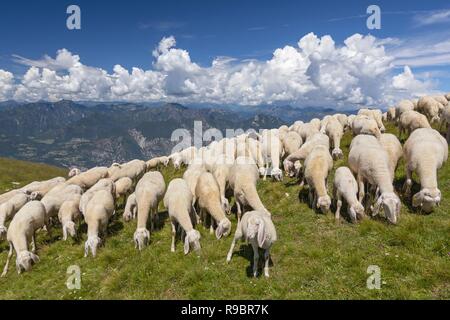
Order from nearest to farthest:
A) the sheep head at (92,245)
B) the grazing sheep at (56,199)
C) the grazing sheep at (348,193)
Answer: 1. the grazing sheep at (348,193)
2. the sheep head at (92,245)
3. the grazing sheep at (56,199)

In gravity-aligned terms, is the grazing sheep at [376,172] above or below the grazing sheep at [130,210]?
above

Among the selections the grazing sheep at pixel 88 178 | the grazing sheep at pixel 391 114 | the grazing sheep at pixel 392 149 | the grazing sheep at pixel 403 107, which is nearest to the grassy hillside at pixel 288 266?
the grazing sheep at pixel 392 149

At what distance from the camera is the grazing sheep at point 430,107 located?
1256 inches

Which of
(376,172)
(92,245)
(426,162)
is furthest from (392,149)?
(92,245)

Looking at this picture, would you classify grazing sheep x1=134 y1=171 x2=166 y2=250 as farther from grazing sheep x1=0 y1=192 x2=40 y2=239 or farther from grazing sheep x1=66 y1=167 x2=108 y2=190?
grazing sheep x1=66 y1=167 x2=108 y2=190

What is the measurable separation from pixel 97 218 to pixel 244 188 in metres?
8.44

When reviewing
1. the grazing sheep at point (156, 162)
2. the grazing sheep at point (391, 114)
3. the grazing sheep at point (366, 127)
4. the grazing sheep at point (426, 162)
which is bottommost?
the grazing sheep at point (156, 162)

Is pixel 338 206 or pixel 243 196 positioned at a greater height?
pixel 243 196

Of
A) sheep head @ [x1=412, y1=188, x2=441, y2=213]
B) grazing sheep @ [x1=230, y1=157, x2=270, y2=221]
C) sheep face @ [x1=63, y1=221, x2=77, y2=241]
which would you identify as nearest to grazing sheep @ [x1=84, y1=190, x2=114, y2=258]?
sheep face @ [x1=63, y1=221, x2=77, y2=241]

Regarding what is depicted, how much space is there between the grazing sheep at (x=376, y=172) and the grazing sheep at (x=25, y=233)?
57.0 feet

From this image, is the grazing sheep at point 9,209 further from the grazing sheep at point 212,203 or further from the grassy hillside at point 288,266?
the grazing sheep at point 212,203

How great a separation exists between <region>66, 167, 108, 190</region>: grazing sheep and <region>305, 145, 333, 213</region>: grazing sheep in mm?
19799

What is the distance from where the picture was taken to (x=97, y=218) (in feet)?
60.7

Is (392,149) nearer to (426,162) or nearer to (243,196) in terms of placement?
(426,162)
